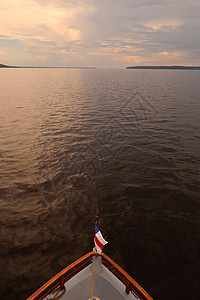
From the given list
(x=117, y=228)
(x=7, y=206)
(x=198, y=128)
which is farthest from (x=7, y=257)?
(x=198, y=128)

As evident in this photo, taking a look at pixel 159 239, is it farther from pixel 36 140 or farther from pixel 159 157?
pixel 36 140

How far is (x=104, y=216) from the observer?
10633 mm

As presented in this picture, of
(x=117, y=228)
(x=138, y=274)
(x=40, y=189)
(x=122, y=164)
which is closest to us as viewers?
(x=138, y=274)

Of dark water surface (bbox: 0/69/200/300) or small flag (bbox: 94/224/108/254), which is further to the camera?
dark water surface (bbox: 0/69/200/300)

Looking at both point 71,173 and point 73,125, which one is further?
point 73,125

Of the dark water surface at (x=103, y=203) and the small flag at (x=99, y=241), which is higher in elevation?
the small flag at (x=99, y=241)

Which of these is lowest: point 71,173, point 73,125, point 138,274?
point 138,274

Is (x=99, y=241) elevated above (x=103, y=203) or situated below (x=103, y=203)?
above

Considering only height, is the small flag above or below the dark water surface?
above

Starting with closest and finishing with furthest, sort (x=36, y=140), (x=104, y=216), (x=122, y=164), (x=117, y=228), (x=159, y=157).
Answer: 1. (x=117, y=228)
2. (x=104, y=216)
3. (x=122, y=164)
4. (x=159, y=157)
5. (x=36, y=140)

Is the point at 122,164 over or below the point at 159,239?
over

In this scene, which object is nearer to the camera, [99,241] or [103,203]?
[99,241]

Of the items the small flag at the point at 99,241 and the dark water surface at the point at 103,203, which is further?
the dark water surface at the point at 103,203

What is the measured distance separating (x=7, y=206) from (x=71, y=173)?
17.7 ft
